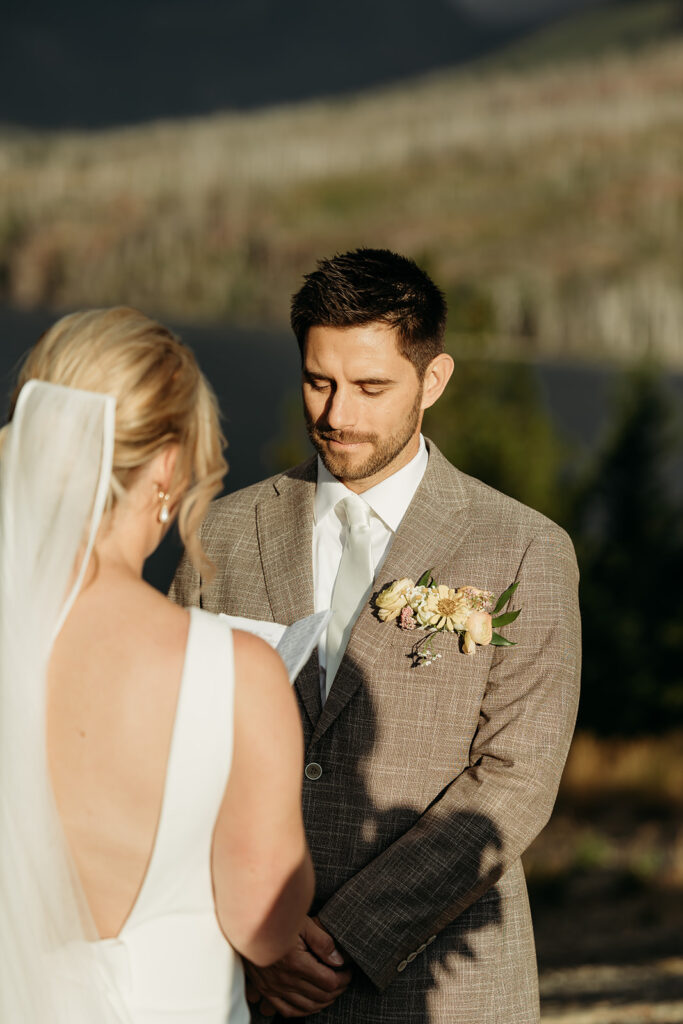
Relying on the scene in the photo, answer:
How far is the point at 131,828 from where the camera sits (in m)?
1.74

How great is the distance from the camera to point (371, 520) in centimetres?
283

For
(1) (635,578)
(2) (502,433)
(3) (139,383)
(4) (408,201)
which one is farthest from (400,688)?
(4) (408,201)

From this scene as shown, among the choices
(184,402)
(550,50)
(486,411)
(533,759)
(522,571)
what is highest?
(550,50)

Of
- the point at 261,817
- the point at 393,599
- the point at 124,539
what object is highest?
the point at 124,539

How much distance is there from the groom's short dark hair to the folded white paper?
792 millimetres

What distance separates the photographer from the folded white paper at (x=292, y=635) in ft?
6.80

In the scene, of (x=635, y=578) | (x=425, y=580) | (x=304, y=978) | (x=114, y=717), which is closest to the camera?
(x=114, y=717)

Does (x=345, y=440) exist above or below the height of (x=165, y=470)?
below

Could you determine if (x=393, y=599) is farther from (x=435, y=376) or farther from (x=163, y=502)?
(x=163, y=502)

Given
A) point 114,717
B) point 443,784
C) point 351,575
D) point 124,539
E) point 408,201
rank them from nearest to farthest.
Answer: point 114,717 < point 124,539 < point 443,784 < point 351,575 < point 408,201

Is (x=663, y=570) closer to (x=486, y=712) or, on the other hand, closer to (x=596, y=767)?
(x=596, y=767)

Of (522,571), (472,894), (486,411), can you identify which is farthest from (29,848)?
(486,411)

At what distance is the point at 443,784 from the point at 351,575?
2.00 feet

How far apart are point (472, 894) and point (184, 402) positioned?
136 cm
